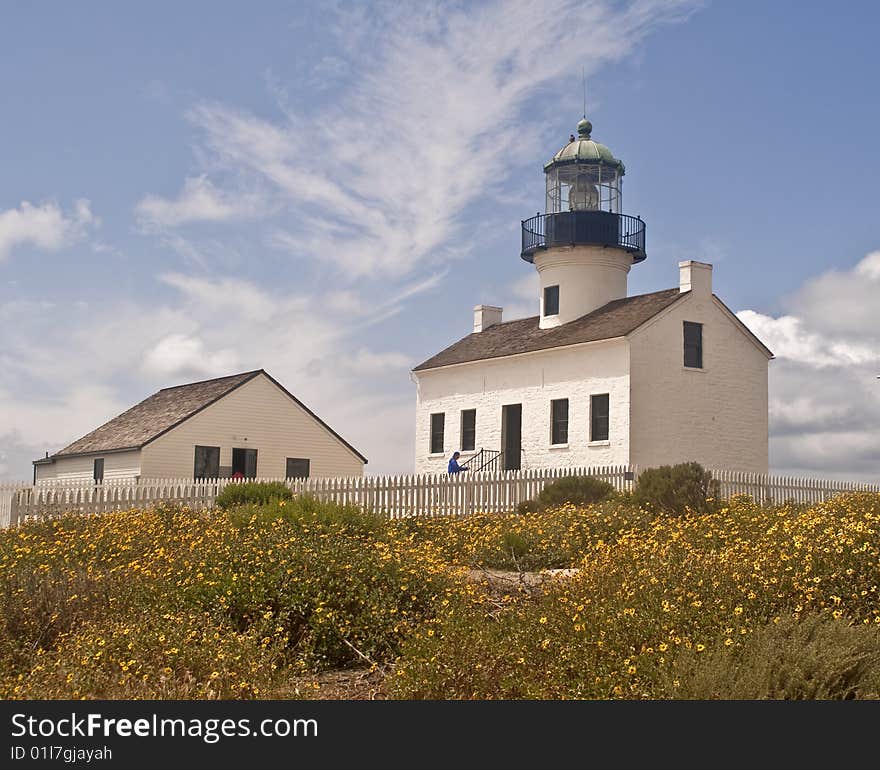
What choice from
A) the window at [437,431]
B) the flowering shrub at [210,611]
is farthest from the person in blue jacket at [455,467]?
the flowering shrub at [210,611]

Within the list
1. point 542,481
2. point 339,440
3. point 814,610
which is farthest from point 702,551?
point 339,440

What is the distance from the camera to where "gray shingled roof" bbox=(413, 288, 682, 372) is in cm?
3048

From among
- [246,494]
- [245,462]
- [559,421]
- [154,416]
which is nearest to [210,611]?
[246,494]

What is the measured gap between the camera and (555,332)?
33062 millimetres

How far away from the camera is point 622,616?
24.4 ft

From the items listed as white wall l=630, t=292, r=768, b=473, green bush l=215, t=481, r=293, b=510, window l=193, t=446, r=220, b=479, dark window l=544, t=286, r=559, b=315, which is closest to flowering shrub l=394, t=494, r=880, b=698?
green bush l=215, t=481, r=293, b=510

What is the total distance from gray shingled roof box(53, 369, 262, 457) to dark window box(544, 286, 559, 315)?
33.0ft

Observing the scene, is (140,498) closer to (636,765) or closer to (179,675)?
(179,675)

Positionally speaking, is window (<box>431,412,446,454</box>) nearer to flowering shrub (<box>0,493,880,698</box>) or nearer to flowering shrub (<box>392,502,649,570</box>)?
flowering shrub (<box>392,502,649,570</box>)

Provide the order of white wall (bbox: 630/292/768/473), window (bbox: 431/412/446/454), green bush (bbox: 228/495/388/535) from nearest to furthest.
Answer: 1. green bush (bbox: 228/495/388/535)
2. white wall (bbox: 630/292/768/473)
3. window (bbox: 431/412/446/454)

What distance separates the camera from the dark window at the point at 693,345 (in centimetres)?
3073

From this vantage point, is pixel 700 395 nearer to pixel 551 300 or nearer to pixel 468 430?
pixel 551 300

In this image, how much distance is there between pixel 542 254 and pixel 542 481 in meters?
11.7

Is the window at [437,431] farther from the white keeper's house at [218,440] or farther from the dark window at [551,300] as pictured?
the dark window at [551,300]
